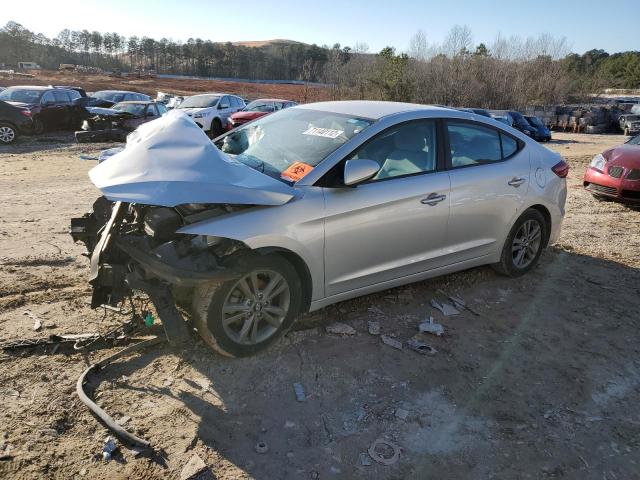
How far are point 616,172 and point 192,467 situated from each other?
29.0 feet

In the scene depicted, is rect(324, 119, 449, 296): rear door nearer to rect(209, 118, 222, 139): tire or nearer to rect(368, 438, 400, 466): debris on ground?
rect(368, 438, 400, 466): debris on ground

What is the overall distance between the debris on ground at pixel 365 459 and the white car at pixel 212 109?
16137 mm

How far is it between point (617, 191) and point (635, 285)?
411cm

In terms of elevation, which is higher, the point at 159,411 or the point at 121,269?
the point at 121,269

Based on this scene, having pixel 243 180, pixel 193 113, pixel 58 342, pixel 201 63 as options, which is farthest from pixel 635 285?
pixel 201 63

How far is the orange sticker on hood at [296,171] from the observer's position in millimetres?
3727

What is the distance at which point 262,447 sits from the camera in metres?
2.77

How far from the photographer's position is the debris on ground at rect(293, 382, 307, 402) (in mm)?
3195

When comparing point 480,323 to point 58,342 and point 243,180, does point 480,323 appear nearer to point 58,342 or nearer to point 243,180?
point 243,180

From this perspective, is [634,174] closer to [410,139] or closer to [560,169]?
[560,169]

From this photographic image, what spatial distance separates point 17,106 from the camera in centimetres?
1588

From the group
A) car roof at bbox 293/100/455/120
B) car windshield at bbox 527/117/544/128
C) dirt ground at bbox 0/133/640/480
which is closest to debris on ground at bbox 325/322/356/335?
dirt ground at bbox 0/133/640/480

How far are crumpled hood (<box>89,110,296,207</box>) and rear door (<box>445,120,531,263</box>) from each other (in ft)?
5.64

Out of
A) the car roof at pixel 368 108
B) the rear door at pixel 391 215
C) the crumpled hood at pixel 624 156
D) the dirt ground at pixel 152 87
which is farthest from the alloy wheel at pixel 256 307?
the dirt ground at pixel 152 87
